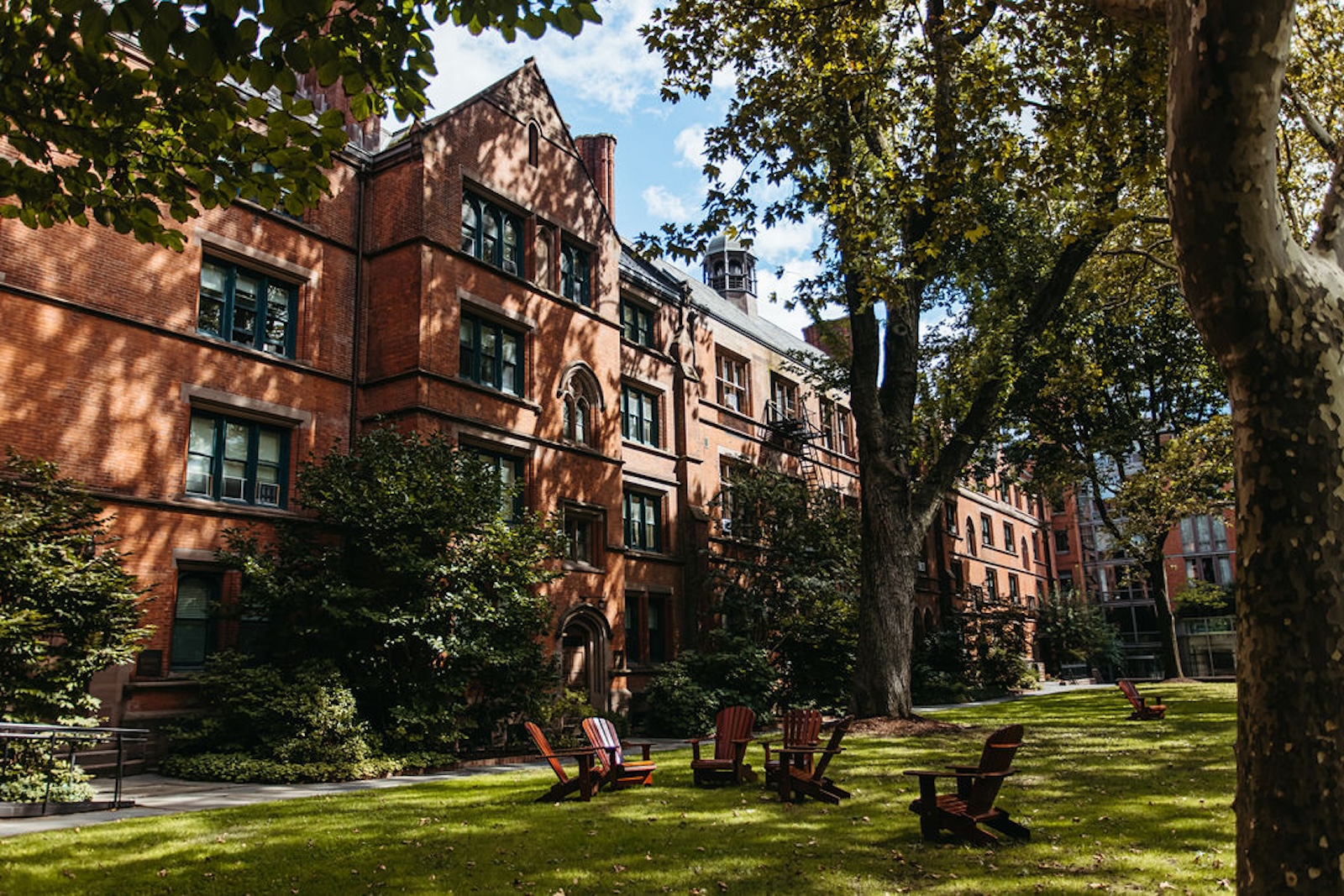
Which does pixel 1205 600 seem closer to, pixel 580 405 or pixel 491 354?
pixel 580 405

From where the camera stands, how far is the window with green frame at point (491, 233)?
22.1 m

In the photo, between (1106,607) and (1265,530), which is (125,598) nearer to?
(1265,530)

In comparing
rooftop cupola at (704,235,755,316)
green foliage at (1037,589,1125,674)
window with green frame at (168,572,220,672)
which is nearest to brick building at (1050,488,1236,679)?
green foliage at (1037,589,1125,674)

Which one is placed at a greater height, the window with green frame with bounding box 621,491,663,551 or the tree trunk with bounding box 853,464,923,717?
the window with green frame with bounding box 621,491,663,551

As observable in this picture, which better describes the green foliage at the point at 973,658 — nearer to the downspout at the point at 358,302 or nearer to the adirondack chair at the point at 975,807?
the downspout at the point at 358,302

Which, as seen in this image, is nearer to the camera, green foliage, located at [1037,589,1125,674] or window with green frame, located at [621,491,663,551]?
window with green frame, located at [621,491,663,551]

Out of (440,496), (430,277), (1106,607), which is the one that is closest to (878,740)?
(440,496)

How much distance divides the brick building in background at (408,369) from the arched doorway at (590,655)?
7 cm

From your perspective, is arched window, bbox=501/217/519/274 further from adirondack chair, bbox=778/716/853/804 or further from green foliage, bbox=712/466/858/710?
adirondack chair, bbox=778/716/853/804

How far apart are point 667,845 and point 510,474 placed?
14.5m

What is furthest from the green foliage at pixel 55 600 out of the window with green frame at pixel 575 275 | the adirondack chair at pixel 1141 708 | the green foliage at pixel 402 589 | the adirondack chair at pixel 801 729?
the adirondack chair at pixel 1141 708

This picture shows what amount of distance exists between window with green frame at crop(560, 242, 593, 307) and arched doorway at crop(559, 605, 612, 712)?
321 inches

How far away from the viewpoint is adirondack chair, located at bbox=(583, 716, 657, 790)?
11.5 m

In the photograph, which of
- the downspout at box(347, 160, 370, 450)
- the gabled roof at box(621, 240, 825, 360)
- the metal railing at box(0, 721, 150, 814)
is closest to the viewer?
the metal railing at box(0, 721, 150, 814)
